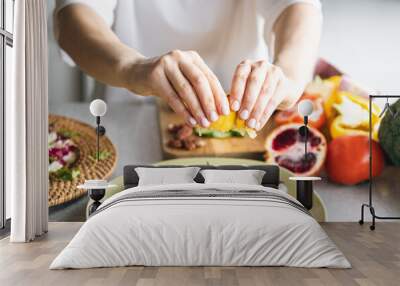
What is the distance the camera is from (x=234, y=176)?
6.18 m

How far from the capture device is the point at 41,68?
588 cm

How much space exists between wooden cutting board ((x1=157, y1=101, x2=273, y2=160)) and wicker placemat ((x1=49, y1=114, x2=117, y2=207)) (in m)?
0.65

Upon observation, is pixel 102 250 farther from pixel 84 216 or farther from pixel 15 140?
pixel 84 216

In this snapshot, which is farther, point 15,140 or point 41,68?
point 41,68

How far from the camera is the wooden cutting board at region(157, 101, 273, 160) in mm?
6672

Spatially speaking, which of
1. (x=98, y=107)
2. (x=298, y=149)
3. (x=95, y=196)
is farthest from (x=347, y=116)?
(x=95, y=196)

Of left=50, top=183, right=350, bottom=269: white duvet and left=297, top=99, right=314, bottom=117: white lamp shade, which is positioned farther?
left=297, top=99, right=314, bottom=117: white lamp shade

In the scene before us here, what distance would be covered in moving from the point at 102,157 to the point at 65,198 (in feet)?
2.00

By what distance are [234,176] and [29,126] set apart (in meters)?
2.10

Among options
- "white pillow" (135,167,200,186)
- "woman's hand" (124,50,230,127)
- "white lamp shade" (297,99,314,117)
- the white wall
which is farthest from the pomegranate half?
the white wall

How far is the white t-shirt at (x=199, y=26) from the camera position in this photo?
263 inches

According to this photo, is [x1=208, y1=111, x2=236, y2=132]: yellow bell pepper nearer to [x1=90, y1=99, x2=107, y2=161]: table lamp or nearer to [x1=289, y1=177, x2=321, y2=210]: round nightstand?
[x1=289, y1=177, x2=321, y2=210]: round nightstand

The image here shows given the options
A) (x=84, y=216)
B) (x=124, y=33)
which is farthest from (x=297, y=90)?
(x=84, y=216)

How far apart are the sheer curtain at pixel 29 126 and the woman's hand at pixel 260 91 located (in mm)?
2040
